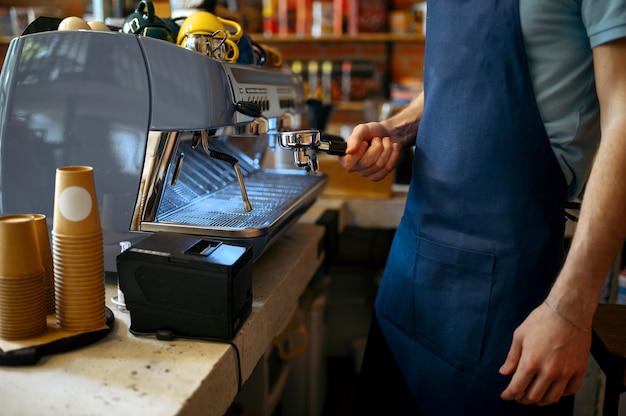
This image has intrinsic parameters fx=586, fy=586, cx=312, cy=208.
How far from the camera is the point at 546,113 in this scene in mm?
923

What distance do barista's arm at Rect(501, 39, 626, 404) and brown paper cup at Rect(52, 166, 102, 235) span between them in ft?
2.10

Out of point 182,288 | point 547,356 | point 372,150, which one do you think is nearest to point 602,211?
point 547,356

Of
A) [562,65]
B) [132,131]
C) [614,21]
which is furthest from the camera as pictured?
[132,131]

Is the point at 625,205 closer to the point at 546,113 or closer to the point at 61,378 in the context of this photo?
the point at 546,113

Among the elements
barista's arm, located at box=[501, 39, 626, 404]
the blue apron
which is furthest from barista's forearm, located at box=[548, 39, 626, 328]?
the blue apron

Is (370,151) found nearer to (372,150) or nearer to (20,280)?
(372,150)

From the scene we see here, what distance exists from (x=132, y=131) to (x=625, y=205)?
2.51 ft

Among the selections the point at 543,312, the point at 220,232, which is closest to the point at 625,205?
the point at 543,312

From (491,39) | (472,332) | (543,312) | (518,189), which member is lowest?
(472,332)

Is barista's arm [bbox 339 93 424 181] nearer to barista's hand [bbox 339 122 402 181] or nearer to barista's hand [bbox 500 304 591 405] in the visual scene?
barista's hand [bbox 339 122 402 181]

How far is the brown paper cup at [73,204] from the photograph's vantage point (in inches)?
32.8

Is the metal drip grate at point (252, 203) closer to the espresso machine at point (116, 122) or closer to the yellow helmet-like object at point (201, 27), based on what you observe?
the espresso machine at point (116, 122)

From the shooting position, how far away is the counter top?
0.71 m

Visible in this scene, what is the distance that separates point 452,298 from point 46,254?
2.21ft
